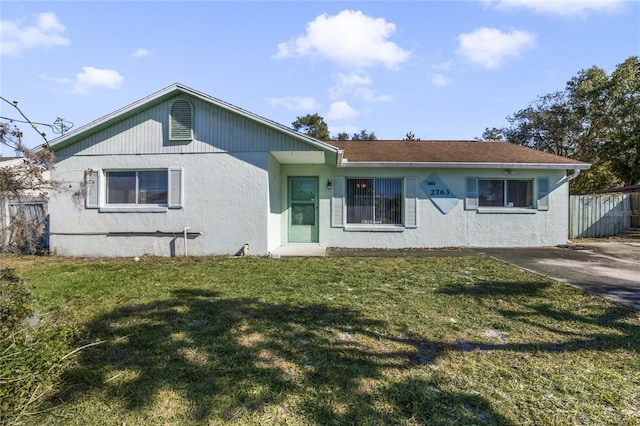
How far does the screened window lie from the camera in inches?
419

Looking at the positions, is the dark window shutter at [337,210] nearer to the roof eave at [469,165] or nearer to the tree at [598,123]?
the roof eave at [469,165]

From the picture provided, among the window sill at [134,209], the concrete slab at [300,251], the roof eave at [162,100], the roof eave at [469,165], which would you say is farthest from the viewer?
the roof eave at [469,165]

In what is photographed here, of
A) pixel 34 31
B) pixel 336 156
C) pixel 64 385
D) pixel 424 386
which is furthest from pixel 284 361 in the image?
pixel 34 31

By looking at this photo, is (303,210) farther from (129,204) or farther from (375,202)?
(129,204)

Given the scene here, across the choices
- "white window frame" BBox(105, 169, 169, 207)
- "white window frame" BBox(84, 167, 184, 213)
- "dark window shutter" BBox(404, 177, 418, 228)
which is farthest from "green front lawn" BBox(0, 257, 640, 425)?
"dark window shutter" BBox(404, 177, 418, 228)

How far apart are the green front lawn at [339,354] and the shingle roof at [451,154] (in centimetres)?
527

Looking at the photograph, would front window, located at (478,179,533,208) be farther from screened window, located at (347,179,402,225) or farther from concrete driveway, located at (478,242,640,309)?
screened window, located at (347,179,402,225)

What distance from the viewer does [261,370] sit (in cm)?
287

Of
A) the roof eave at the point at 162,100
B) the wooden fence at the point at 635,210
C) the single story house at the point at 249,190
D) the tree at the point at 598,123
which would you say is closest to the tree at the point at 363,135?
the tree at the point at 598,123

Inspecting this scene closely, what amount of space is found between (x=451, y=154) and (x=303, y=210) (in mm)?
5366

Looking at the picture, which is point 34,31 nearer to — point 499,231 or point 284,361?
point 284,361

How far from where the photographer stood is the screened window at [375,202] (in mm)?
10633

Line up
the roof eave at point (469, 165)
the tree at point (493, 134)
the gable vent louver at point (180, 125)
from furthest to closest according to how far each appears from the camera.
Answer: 1. the tree at point (493, 134)
2. the roof eave at point (469, 165)
3. the gable vent louver at point (180, 125)

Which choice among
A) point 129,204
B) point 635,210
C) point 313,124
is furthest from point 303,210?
point 313,124
